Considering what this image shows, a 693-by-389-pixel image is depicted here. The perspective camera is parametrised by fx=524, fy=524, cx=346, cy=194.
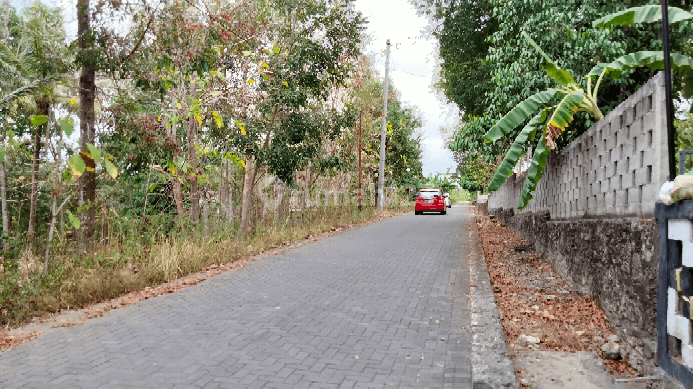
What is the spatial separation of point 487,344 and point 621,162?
103 inches

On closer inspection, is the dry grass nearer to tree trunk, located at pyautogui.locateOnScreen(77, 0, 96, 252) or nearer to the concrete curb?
tree trunk, located at pyautogui.locateOnScreen(77, 0, 96, 252)

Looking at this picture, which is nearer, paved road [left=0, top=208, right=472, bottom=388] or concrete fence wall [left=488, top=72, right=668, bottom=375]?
paved road [left=0, top=208, right=472, bottom=388]

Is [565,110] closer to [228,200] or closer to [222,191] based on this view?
[228,200]

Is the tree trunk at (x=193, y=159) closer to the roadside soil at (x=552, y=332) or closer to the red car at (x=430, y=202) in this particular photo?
the roadside soil at (x=552, y=332)

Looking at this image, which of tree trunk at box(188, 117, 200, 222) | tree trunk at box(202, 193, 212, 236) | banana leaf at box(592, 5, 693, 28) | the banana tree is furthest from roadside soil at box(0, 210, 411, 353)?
banana leaf at box(592, 5, 693, 28)

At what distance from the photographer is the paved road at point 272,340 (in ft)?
14.0

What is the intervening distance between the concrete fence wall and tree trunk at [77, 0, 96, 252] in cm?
722

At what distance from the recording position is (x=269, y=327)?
19.0ft

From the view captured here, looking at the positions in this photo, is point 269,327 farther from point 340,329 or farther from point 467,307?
point 467,307

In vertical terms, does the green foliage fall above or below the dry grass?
above

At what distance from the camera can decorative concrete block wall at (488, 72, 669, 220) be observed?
4672 mm

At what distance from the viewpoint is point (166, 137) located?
11711 millimetres

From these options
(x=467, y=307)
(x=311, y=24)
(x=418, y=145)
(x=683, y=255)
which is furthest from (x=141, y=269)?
(x=418, y=145)

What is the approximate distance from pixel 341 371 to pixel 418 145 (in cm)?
4099
